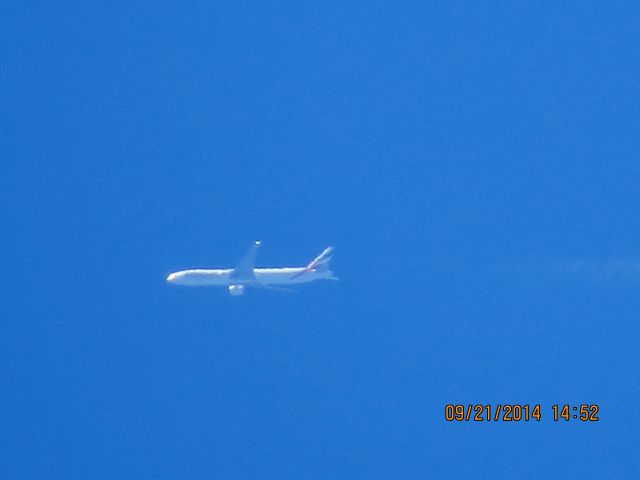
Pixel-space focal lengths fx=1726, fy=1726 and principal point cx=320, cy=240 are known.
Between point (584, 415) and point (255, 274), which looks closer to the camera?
point (584, 415)

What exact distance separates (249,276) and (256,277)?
1.83 ft

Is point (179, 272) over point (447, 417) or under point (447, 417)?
over

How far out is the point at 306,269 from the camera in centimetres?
12412

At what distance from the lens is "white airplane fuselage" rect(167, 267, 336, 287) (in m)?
124

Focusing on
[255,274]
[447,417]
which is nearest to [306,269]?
[255,274]

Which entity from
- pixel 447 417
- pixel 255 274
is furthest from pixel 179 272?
pixel 447 417

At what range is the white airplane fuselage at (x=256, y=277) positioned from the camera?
407ft

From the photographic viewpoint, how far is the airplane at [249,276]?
124m

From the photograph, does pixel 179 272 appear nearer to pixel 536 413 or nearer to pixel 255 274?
pixel 255 274

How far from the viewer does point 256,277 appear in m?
124

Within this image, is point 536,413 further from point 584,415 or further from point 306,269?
point 306,269

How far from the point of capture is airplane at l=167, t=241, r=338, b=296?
123812mm

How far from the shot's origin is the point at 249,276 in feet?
407

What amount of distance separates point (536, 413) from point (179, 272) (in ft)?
97.7
